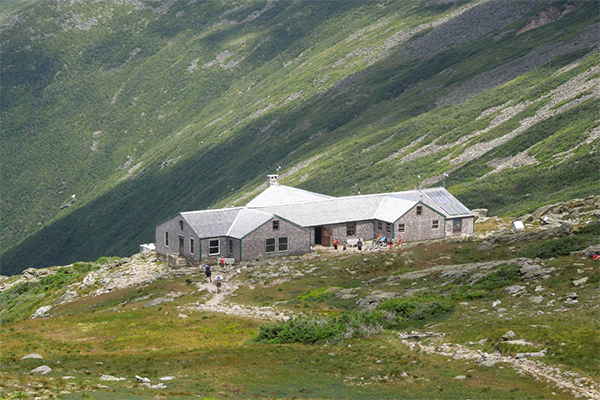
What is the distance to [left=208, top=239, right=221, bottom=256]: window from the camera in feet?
207

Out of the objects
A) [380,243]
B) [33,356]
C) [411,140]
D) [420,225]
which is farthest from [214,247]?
[411,140]

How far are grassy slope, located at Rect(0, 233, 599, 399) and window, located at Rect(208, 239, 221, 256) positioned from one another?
12.9m

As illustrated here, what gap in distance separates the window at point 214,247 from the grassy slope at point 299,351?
12.9 meters

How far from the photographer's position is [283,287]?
52.2 m

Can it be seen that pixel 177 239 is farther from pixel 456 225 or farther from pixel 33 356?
pixel 33 356

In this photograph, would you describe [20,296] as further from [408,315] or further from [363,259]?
[408,315]

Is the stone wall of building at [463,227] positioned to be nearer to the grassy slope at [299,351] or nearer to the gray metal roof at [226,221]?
the gray metal roof at [226,221]

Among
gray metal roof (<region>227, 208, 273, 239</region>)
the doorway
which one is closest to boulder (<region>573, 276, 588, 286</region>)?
gray metal roof (<region>227, 208, 273, 239</region>)

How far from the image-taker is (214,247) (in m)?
63.6

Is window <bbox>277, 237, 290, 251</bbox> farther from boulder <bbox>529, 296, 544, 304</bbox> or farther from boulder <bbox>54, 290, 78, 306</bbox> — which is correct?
boulder <bbox>529, 296, 544, 304</bbox>

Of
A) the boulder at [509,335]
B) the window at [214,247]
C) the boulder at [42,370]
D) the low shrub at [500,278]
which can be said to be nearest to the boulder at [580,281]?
the low shrub at [500,278]

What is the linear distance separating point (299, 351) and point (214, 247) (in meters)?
31.6

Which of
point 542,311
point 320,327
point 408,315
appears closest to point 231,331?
point 320,327

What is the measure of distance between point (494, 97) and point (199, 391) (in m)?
131
